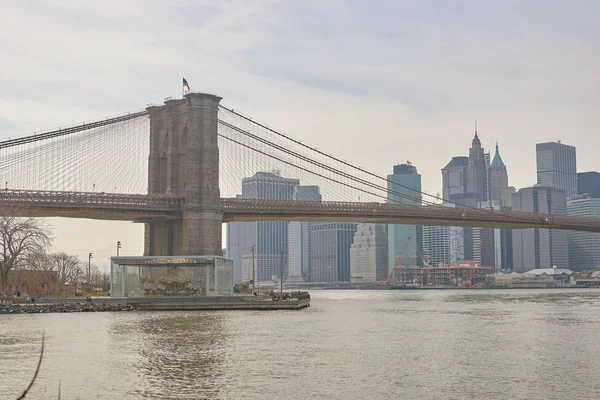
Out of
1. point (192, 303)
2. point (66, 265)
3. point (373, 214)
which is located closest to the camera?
point (192, 303)

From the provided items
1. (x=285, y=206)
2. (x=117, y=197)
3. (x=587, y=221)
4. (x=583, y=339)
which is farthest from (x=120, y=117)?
(x=587, y=221)

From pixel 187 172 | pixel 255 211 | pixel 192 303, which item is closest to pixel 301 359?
pixel 192 303

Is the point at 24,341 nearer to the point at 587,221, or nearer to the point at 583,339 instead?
the point at 583,339

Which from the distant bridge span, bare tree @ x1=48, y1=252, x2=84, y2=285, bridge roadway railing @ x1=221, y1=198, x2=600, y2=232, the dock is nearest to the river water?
the dock

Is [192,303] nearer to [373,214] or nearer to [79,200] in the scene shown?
[79,200]

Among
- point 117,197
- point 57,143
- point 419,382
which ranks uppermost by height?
point 57,143

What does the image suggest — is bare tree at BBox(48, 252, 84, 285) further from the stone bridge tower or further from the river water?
the river water

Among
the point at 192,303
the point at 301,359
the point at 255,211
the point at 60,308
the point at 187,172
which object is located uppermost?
the point at 187,172

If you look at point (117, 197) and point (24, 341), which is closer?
point (24, 341)
